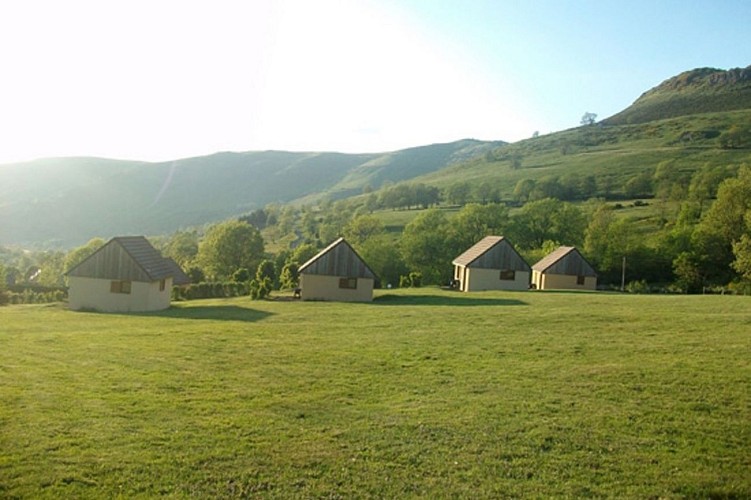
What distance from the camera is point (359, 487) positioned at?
33.1ft

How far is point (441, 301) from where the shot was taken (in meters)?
40.2

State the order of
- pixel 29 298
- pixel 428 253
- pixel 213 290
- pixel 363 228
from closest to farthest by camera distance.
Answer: pixel 29 298 → pixel 213 290 → pixel 428 253 → pixel 363 228

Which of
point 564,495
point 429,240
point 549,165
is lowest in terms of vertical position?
point 564,495

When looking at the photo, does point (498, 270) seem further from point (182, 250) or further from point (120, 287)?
point (182, 250)

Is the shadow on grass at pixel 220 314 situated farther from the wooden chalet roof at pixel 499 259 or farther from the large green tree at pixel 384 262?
the large green tree at pixel 384 262

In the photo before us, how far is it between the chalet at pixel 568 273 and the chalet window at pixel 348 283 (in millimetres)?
20601

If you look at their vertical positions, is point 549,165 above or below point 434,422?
above

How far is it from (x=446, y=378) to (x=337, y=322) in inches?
514

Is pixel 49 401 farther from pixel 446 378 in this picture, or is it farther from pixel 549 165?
pixel 549 165

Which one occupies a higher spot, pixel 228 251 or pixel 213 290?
pixel 228 251

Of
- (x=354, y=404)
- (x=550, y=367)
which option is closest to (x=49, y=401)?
(x=354, y=404)

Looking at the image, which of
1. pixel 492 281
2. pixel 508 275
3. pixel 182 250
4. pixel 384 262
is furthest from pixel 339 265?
pixel 182 250

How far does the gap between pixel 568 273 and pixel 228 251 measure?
45002mm

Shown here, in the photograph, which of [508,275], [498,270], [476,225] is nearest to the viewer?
[498,270]
